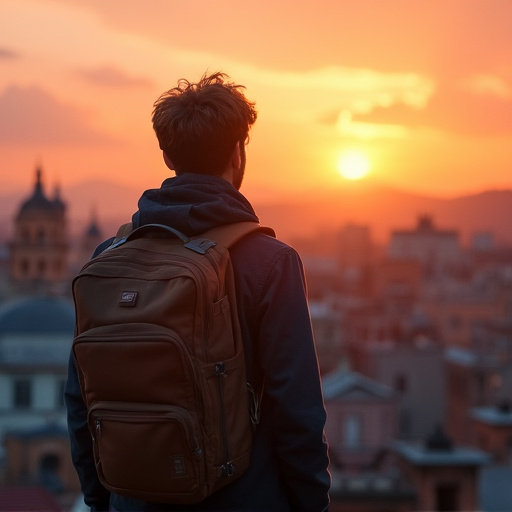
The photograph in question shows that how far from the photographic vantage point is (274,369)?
2584 millimetres

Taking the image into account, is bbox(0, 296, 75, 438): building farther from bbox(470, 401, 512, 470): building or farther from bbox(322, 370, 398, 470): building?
bbox(470, 401, 512, 470): building

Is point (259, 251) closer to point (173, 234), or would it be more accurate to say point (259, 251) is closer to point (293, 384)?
point (173, 234)

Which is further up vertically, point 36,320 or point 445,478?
point 36,320

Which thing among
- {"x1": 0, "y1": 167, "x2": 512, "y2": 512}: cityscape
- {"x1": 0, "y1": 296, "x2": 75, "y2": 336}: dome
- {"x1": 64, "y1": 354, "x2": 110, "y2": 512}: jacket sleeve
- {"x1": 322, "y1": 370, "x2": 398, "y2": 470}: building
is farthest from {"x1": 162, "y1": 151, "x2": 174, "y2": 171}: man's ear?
{"x1": 0, "y1": 296, "x2": 75, "y2": 336}: dome

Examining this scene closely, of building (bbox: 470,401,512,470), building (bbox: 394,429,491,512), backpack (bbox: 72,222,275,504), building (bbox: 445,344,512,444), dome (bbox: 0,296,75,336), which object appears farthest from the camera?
building (bbox: 445,344,512,444)

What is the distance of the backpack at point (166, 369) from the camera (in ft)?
8.15

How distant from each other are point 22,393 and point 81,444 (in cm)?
3014

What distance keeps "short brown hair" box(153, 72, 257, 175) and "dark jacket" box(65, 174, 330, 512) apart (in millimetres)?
105

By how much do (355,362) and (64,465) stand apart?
1639cm

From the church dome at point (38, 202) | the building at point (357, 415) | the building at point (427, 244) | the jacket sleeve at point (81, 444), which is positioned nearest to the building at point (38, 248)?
the church dome at point (38, 202)

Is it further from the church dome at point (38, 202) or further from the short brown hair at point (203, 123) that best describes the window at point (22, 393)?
the short brown hair at point (203, 123)

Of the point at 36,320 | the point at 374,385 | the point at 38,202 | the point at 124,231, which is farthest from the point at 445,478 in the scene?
the point at 38,202

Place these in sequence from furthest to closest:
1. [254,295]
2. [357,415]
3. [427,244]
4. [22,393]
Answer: [427,244] < [357,415] < [22,393] < [254,295]

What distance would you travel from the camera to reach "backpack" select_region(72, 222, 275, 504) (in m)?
2.48
